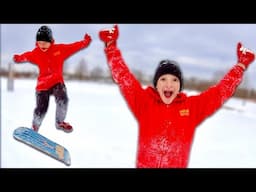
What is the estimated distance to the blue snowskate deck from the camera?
238 centimetres

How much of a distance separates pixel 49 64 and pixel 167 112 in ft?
2.59

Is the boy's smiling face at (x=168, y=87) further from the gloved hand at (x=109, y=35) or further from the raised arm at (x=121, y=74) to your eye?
the gloved hand at (x=109, y=35)

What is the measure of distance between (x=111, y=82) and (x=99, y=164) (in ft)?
12.2

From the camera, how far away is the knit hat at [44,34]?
2.37 m

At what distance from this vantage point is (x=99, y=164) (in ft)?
20.6

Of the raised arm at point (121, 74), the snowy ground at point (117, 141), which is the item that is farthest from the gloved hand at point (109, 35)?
the snowy ground at point (117, 141)

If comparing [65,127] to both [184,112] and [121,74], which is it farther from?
[184,112]

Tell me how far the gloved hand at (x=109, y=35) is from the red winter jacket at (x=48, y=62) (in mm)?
111

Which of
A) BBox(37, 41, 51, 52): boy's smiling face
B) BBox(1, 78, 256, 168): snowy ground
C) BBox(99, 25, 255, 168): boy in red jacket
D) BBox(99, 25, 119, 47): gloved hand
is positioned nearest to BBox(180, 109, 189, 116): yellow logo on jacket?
BBox(99, 25, 255, 168): boy in red jacket

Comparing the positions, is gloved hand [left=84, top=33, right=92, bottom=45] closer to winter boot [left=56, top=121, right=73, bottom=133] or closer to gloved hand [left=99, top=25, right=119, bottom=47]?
gloved hand [left=99, top=25, right=119, bottom=47]

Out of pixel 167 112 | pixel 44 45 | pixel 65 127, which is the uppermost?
pixel 44 45

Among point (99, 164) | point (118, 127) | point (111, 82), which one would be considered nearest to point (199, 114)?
point (111, 82)

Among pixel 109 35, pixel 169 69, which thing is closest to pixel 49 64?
pixel 109 35

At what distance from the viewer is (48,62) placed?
7.98ft
